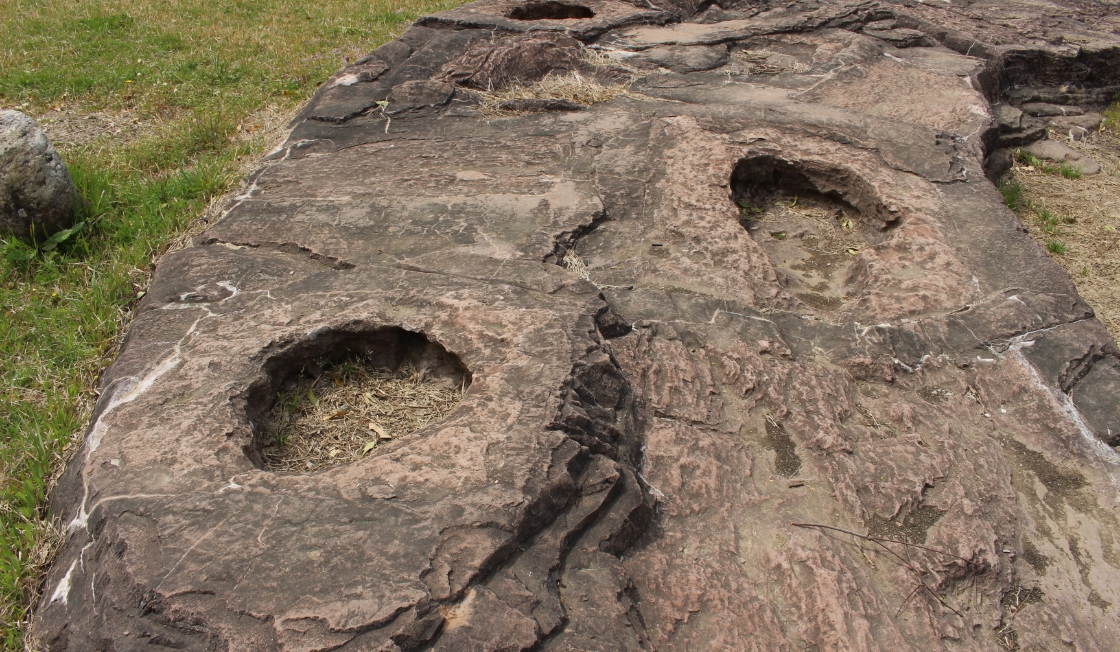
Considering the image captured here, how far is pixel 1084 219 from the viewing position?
470cm

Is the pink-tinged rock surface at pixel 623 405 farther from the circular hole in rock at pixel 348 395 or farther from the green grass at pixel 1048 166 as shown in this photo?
the green grass at pixel 1048 166

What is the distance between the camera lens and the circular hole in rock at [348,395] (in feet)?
7.67

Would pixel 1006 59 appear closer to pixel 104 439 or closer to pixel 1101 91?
pixel 1101 91

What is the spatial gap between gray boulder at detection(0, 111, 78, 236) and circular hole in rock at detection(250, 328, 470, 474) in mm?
1966

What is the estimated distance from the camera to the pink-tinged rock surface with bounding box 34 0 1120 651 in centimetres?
179

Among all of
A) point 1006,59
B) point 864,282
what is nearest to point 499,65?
point 864,282

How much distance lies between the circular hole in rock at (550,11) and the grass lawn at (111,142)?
1480 mm

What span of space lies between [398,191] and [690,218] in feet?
3.98

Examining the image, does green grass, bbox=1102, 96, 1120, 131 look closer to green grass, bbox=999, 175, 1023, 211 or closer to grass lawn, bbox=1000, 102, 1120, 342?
grass lawn, bbox=1000, 102, 1120, 342

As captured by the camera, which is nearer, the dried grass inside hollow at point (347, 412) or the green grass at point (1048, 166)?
the dried grass inside hollow at point (347, 412)

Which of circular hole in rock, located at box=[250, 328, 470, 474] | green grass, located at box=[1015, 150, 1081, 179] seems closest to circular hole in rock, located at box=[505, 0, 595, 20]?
green grass, located at box=[1015, 150, 1081, 179]

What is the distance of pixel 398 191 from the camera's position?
11.1 feet

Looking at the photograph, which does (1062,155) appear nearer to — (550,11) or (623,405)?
(550,11)

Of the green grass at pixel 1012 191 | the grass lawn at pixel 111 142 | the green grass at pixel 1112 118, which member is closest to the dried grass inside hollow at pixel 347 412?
the grass lawn at pixel 111 142
